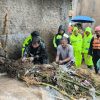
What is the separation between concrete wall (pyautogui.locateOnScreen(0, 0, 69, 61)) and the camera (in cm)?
909

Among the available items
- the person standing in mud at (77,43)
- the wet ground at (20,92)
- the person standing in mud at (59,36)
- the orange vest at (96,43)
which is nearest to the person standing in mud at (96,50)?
the orange vest at (96,43)

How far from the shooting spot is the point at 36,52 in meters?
8.70

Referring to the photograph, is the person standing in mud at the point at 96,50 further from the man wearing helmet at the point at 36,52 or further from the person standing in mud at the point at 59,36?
the man wearing helmet at the point at 36,52

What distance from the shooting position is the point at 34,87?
690cm

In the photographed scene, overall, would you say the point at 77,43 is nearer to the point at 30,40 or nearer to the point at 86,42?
the point at 86,42

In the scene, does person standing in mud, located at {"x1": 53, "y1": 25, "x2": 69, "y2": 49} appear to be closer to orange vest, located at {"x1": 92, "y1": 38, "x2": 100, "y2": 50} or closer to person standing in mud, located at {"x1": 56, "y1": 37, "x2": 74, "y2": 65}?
orange vest, located at {"x1": 92, "y1": 38, "x2": 100, "y2": 50}

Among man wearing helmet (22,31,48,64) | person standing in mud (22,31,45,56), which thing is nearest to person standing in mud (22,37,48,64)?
man wearing helmet (22,31,48,64)

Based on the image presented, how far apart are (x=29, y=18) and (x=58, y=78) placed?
3072mm

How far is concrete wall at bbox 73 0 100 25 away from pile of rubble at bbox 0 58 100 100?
15.8 m

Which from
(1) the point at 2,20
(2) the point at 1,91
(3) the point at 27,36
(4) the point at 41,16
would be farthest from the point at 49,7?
(2) the point at 1,91

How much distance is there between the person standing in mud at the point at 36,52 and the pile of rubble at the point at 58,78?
88 cm

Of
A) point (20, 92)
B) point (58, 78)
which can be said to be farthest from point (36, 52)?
point (20, 92)

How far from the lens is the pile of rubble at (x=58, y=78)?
22.9 feet

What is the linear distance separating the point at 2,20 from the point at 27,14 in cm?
103
